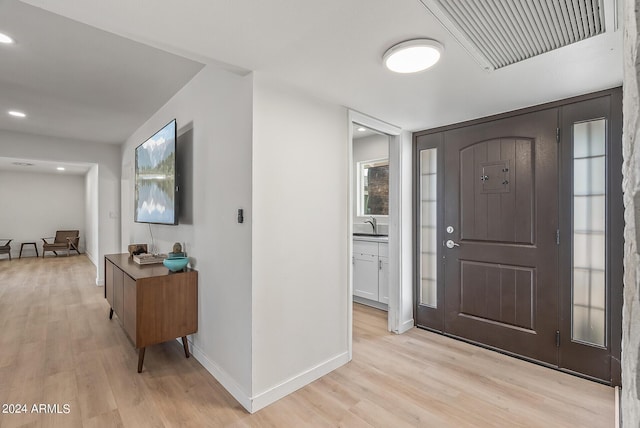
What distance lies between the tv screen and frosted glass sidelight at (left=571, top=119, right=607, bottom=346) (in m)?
3.29

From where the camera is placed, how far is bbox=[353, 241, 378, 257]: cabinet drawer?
12.8 feet

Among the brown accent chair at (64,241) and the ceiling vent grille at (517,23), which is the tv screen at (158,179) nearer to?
the ceiling vent grille at (517,23)

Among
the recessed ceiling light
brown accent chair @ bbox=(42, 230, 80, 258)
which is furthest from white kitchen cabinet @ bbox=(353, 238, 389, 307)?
brown accent chair @ bbox=(42, 230, 80, 258)

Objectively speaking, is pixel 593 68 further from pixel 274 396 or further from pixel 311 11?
pixel 274 396

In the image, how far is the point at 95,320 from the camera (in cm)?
345

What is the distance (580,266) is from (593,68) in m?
1.44

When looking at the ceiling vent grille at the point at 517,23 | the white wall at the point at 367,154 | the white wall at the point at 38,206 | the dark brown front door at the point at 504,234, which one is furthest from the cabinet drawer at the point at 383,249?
the white wall at the point at 38,206

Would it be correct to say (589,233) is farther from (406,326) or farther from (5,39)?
(5,39)

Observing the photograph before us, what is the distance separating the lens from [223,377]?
2.19 m

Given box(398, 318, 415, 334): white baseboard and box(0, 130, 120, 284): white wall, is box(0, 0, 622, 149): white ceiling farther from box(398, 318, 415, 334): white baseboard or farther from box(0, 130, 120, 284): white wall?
box(398, 318, 415, 334): white baseboard

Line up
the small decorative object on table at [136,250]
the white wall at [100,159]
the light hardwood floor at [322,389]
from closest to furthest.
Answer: the light hardwood floor at [322,389]
the small decorative object on table at [136,250]
the white wall at [100,159]

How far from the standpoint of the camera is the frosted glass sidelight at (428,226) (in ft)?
10.6

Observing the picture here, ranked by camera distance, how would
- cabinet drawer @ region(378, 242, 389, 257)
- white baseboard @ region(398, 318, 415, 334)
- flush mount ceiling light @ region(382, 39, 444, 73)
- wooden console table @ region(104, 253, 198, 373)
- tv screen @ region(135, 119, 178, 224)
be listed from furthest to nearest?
cabinet drawer @ region(378, 242, 389, 257), white baseboard @ region(398, 318, 415, 334), tv screen @ region(135, 119, 178, 224), wooden console table @ region(104, 253, 198, 373), flush mount ceiling light @ region(382, 39, 444, 73)

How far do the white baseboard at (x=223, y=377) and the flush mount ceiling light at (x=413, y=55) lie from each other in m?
2.23
